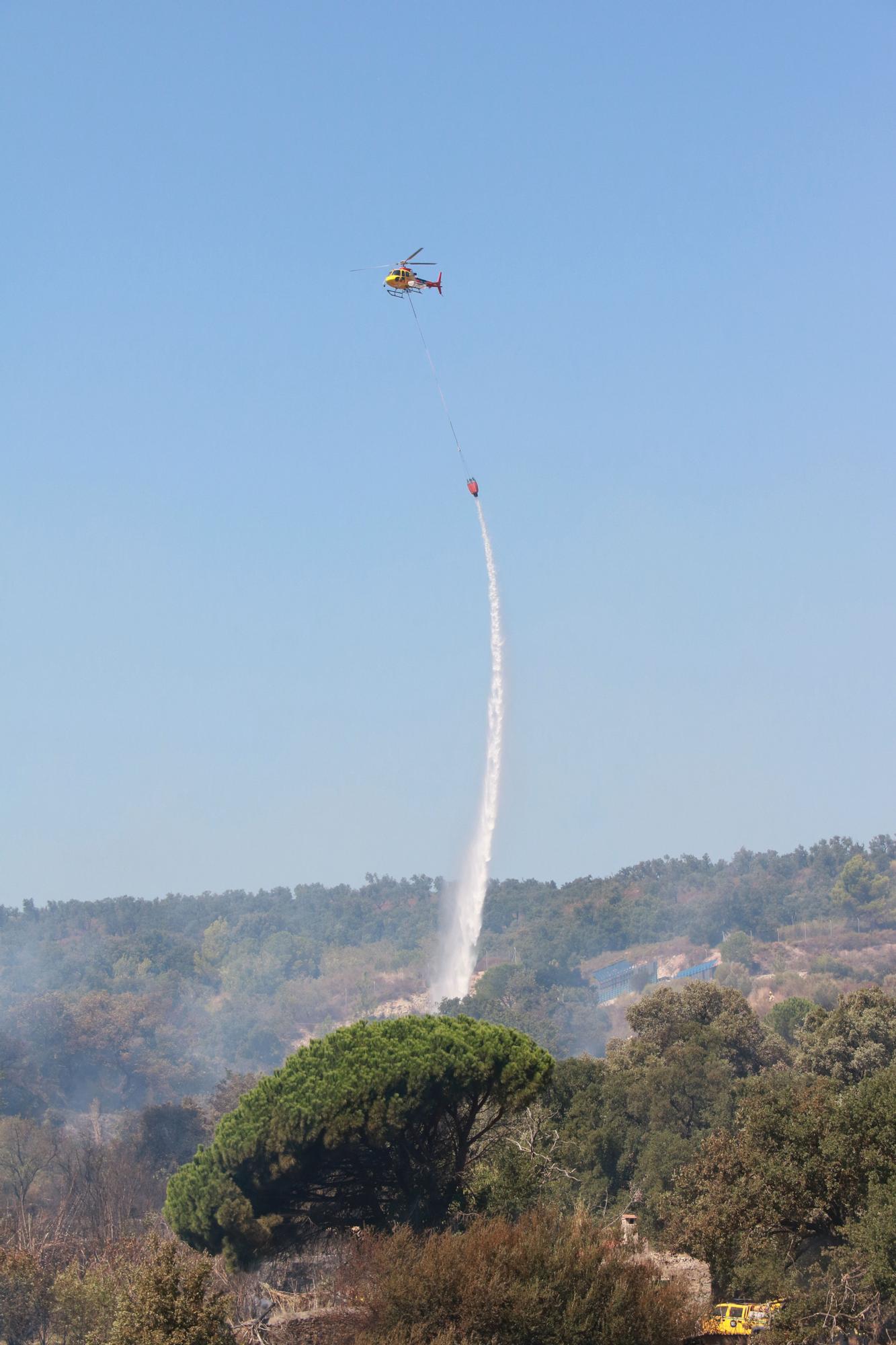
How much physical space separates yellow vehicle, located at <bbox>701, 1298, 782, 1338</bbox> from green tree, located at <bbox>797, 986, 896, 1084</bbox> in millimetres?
32592

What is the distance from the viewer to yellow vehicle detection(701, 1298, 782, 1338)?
35.6m

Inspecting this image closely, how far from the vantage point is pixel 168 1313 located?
31516 millimetres

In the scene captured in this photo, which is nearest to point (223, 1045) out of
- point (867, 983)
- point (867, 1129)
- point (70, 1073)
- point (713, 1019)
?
point (70, 1073)

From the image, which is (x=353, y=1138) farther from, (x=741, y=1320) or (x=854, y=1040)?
(x=854, y=1040)

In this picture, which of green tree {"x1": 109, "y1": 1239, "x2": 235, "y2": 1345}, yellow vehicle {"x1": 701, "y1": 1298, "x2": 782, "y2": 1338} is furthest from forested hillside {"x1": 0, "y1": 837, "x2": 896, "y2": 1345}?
yellow vehicle {"x1": 701, "y1": 1298, "x2": 782, "y2": 1338}

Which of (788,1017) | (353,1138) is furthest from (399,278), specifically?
(788,1017)

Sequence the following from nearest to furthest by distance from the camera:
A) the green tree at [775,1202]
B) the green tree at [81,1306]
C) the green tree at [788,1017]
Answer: the green tree at [775,1202] → the green tree at [81,1306] → the green tree at [788,1017]

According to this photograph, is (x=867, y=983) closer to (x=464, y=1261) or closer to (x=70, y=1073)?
(x=70, y=1073)

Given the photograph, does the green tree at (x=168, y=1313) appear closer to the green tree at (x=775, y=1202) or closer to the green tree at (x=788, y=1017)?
the green tree at (x=775, y=1202)

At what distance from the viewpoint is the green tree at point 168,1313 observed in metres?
31.2

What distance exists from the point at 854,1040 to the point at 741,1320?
123 feet

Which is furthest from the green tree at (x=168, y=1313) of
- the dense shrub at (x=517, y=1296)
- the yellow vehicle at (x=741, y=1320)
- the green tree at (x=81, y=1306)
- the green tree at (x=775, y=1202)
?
the green tree at (x=775, y=1202)

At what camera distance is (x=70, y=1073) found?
490 ft

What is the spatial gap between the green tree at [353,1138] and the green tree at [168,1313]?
33.8 feet
